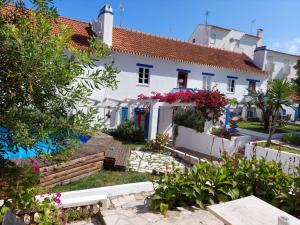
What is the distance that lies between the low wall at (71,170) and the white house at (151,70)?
183 inches

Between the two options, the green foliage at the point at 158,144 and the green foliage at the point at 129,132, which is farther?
→ the green foliage at the point at 129,132

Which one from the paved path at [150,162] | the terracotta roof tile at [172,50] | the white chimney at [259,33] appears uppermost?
the white chimney at [259,33]

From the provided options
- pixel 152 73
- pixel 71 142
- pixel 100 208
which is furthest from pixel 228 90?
pixel 71 142

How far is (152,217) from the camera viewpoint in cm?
519

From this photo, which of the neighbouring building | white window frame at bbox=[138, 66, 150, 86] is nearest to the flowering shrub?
the neighbouring building

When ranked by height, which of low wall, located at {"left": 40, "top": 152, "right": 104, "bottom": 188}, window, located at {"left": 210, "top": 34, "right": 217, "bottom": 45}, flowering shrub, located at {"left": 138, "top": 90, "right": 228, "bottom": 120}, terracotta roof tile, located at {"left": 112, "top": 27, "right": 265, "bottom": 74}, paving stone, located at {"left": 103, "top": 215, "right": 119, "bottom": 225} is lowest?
low wall, located at {"left": 40, "top": 152, "right": 104, "bottom": 188}

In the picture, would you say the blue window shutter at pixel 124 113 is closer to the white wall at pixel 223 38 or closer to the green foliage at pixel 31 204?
the green foliage at pixel 31 204

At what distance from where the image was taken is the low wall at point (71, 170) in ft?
26.7

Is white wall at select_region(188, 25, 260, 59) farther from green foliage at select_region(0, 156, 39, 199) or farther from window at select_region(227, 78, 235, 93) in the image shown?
green foliage at select_region(0, 156, 39, 199)

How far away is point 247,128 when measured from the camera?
21656mm

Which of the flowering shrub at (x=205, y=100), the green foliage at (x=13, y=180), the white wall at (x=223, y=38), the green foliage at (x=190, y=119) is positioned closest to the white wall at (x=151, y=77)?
the flowering shrub at (x=205, y=100)

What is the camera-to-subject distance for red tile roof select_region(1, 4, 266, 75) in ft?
61.5

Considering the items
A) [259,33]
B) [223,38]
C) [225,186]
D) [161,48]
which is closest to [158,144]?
[225,186]

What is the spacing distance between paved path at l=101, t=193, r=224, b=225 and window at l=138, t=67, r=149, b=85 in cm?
1477
